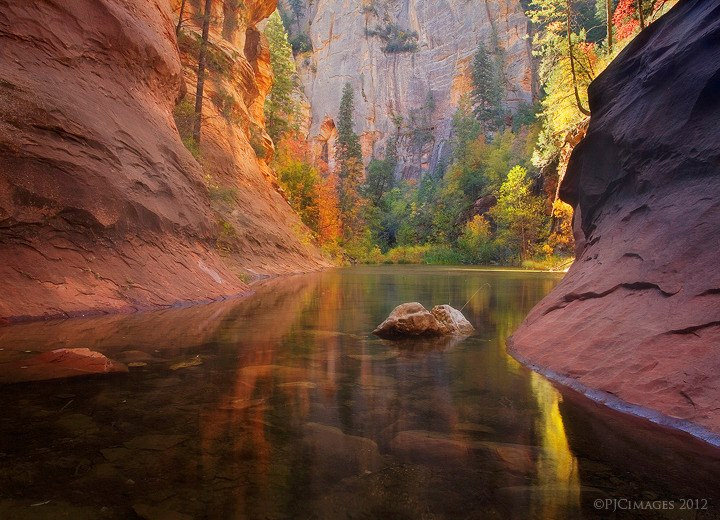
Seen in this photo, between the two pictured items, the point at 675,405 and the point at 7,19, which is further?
the point at 7,19

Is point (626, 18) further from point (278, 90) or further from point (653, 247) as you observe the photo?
point (278, 90)

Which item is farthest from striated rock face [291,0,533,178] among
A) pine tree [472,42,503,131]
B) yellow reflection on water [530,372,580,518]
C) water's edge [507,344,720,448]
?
yellow reflection on water [530,372,580,518]

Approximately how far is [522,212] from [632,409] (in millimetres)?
35418

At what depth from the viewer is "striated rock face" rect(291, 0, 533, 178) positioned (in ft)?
236

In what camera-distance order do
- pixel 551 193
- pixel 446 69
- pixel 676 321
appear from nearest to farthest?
pixel 676 321, pixel 551 193, pixel 446 69

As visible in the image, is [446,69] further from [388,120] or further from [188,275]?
[188,275]

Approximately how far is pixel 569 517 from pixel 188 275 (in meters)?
8.51

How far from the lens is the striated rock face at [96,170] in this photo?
242 inches

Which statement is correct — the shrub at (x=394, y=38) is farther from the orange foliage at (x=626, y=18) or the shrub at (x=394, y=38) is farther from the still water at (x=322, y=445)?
the still water at (x=322, y=445)

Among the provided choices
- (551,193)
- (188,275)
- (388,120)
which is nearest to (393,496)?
(188,275)

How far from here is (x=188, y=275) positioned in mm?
9016

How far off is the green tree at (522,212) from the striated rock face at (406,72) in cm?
3507

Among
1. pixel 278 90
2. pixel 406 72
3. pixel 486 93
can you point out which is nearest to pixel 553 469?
pixel 278 90

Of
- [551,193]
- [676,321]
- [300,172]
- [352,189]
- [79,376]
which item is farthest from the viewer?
[352,189]
